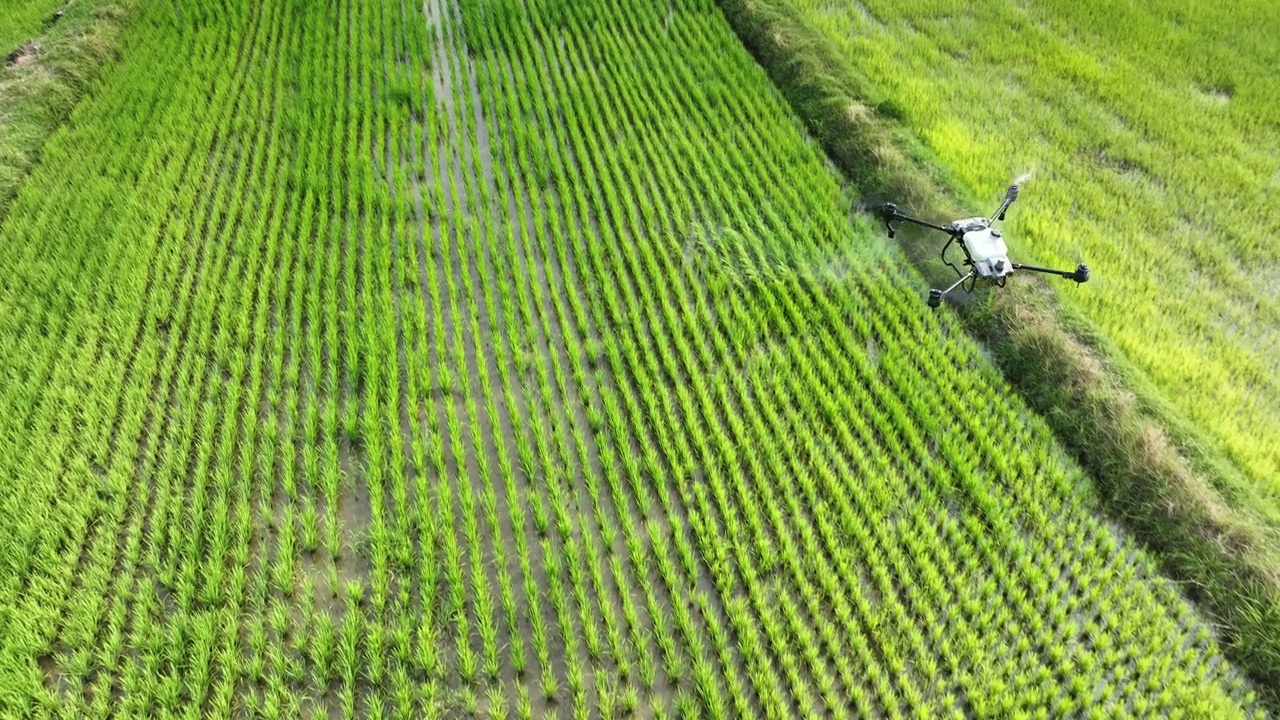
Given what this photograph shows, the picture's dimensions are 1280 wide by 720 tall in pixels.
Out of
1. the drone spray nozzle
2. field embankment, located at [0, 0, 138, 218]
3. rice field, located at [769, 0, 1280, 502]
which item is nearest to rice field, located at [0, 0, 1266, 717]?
field embankment, located at [0, 0, 138, 218]

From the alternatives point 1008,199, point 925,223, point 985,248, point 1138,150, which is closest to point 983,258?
point 985,248

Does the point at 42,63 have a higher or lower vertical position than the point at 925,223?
higher

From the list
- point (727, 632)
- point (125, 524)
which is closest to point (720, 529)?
point (727, 632)

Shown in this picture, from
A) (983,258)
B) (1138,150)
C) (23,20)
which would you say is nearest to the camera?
(983,258)

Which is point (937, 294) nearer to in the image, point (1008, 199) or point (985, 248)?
point (985, 248)

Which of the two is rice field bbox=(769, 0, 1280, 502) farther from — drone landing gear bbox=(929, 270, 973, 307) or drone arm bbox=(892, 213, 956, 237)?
drone landing gear bbox=(929, 270, 973, 307)

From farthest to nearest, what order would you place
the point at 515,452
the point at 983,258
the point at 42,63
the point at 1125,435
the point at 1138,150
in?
the point at 42,63 < the point at 1138,150 < the point at 983,258 < the point at 515,452 < the point at 1125,435
